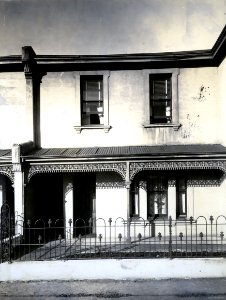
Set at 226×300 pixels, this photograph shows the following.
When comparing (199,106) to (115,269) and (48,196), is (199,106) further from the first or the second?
(115,269)

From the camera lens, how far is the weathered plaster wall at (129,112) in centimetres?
1188

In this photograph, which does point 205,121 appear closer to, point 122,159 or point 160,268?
point 122,159

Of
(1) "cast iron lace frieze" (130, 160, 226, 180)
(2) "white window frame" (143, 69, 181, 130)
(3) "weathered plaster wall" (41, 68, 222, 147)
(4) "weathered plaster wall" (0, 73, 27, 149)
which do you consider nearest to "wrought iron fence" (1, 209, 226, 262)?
(1) "cast iron lace frieze" (130, 160, 226, 180)

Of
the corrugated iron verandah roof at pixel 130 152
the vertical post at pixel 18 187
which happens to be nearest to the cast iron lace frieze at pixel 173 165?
the corrugated iron verandah roof at pixel 130 152

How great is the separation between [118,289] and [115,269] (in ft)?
1.80

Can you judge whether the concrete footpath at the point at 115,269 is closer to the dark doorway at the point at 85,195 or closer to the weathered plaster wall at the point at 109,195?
the weathered plaster wall at the point at 109,195

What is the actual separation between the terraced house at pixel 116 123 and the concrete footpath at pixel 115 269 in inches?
158

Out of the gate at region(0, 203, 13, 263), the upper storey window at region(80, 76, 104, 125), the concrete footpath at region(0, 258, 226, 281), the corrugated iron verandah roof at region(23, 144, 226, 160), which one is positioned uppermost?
the upper storey window at region(80, 76, 104, 125)

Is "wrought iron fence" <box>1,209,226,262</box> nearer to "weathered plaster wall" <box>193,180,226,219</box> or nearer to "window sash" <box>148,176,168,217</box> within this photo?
"weathered plaster wall" <box>193,180,226,219</box>

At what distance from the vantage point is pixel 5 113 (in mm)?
12117

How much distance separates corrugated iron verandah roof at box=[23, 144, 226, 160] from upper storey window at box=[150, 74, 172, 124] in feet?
4.00

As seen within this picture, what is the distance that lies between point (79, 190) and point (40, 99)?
3.74m

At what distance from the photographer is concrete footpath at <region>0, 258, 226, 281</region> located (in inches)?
292

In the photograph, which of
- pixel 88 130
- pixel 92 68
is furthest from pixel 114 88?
pixel 88 130
